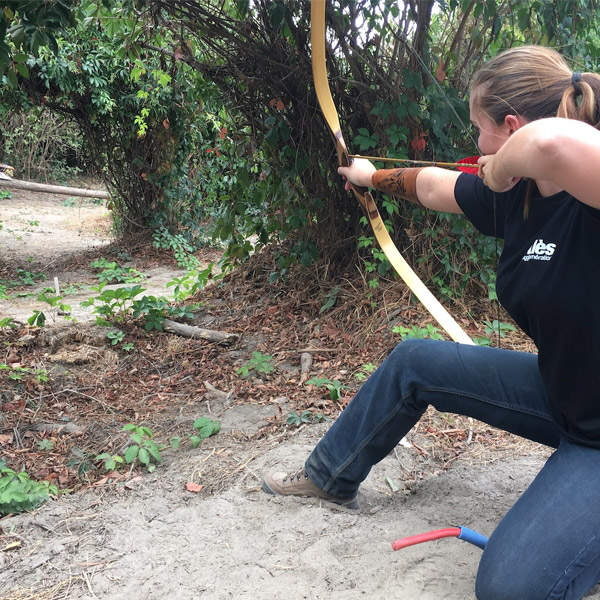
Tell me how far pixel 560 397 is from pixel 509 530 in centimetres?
35

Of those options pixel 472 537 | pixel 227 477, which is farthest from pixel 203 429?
pixel 472 537

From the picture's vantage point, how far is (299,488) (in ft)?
6.80

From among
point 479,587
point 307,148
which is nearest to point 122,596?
point 479,587

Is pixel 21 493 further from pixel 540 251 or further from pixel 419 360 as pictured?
pixel 540 251

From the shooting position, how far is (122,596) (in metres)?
1.67

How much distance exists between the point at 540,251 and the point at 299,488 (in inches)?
44.2

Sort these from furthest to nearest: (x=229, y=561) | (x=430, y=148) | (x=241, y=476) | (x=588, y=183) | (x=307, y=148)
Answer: (x=307, y=148) < (x=430, y=148) < (x=241, y=476) < (x=229, y=561) < (x=588, y=183)

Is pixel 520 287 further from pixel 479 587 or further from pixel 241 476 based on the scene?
pixel 241 476

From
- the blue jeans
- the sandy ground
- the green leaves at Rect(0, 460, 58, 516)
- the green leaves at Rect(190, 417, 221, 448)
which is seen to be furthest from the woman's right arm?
the sandy ground

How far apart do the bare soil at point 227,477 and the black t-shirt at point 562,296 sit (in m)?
0.56

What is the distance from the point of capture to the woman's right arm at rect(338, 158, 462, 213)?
2.04 meters

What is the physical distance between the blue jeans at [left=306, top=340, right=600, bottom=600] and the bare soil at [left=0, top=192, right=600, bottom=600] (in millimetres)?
217

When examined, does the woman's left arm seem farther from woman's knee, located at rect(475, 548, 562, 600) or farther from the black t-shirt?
woman's knee, located at rect(475, 548, 562, 600)

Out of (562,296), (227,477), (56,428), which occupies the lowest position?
(56,428)
